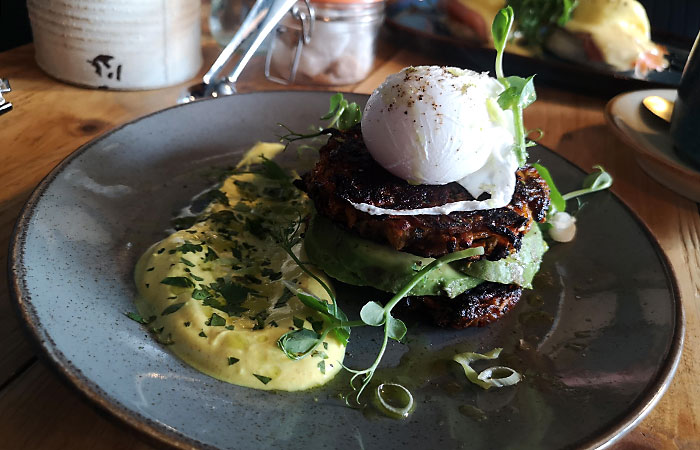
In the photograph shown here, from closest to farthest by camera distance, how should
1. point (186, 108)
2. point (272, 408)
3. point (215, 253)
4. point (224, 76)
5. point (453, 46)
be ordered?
point (272, 408), point (215, 253), point (186, 108), point (224, 76), point (453, 46)

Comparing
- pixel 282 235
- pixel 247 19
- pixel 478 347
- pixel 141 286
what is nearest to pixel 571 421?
pixel 478 347

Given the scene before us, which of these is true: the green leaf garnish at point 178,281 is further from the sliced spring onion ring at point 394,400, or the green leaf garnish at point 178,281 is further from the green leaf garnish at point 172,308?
the sliced spring onion ring at point 394,400

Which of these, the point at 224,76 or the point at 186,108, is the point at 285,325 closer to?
the point at 186,108

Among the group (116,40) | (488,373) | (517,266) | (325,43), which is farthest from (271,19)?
(488,373)

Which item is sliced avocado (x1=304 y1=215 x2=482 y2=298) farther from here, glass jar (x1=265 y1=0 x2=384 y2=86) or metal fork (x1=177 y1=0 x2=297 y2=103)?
glass jar (x1=265 y1=0 x2=384 y2=86)

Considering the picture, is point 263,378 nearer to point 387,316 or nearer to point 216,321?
point 216,321

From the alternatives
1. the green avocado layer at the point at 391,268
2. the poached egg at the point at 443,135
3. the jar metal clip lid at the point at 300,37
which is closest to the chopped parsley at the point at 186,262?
the green avocado layer at the point at 391,268

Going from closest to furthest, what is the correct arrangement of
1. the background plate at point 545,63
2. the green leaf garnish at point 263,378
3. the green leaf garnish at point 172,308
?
the green leaf garnish at point 263,378
the green leaf garnish at point 172,308
the background plate at point 545,63
